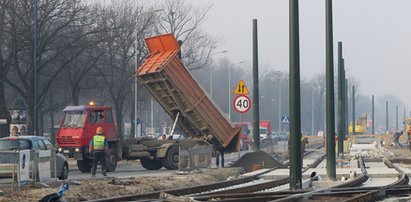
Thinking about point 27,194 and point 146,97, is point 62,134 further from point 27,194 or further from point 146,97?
point 146,97

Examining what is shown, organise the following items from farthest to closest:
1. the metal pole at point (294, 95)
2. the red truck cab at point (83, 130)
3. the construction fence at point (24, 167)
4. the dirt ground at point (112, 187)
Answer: the red truck cab at point (83, 130), the construction fence at point (24, 167), the metal pole at point (294, 95), the dirt ground at point (112, 187)

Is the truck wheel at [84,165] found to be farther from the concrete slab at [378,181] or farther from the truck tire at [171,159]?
the concrete slab at [378,181]

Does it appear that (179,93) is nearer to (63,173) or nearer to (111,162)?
(111,162)

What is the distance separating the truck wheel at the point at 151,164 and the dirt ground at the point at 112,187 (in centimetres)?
750

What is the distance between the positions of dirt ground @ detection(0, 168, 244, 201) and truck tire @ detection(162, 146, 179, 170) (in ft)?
20.3

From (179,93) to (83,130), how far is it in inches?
170

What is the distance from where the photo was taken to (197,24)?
6619 cm

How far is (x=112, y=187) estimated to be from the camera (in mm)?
22312

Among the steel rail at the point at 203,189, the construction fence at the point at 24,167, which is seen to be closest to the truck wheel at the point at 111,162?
the steel rail at the point at 203,189

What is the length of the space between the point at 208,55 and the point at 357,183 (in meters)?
44.9

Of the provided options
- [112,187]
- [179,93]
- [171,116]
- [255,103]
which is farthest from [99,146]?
[255,103]

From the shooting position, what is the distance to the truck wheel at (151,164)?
3744cm

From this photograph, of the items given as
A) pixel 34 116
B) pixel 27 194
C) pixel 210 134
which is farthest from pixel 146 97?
pixel 27 194

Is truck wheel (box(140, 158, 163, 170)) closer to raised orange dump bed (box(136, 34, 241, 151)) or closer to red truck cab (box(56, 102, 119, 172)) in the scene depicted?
raised orange dump bed (box(136, 34, 241, 151))
